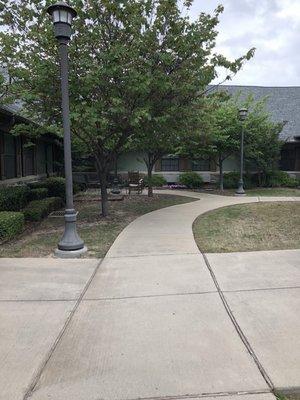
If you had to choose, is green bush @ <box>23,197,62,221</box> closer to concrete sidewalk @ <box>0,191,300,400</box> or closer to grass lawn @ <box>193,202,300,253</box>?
grass lawn @ <box>193,202,300,253</box>

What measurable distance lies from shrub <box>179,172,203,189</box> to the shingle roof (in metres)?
5.37

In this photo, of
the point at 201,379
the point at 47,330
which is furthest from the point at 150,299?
the point at 201,379

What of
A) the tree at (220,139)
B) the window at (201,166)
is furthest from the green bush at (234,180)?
the window at (201,166)

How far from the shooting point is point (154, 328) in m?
4.16

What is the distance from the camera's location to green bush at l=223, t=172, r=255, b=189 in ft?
74.2

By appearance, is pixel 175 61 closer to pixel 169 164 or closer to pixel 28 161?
pixel 28 161

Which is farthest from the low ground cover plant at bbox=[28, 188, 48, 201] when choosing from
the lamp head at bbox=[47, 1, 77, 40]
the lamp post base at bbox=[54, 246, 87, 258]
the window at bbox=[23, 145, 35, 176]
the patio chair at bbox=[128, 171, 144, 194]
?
the lamp head at bbox=[47, 1, 77, 40]

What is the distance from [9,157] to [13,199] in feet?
12.8

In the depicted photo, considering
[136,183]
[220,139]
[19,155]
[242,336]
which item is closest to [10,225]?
[242,336]

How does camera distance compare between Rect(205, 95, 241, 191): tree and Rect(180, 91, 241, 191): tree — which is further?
Rect(205, 95, 241, 191): tree

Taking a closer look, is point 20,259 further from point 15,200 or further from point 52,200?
point 52,200

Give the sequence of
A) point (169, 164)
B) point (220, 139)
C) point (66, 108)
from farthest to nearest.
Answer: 1. point (169, 164)
2. point (220, 139)
3. point (66, 108)

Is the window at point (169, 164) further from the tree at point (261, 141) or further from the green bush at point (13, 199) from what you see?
the green bush at point (13, 199)

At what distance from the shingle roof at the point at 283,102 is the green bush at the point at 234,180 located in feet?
10.4
